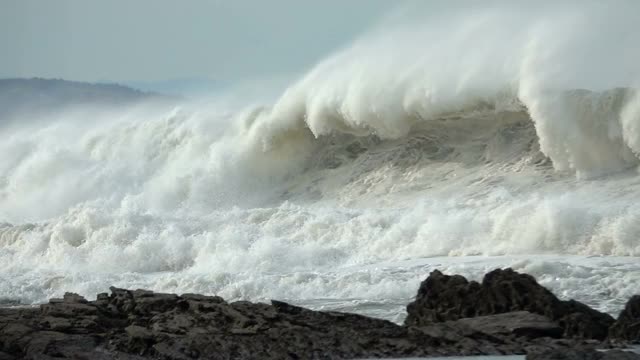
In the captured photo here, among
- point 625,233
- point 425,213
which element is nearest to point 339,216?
point 425,213

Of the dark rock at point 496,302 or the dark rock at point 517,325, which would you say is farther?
the dark rock at point 496,302

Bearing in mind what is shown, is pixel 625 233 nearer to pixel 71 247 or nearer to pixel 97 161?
pixel 71 247

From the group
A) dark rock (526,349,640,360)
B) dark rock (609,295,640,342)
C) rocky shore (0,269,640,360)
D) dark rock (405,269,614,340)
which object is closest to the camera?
dark rock (526,349,640,360)

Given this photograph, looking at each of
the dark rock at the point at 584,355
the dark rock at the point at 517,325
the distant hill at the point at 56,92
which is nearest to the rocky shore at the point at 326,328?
the dark rock at the point at 517,325

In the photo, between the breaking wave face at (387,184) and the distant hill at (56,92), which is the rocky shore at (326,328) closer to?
the breaking wave face at (387,184)

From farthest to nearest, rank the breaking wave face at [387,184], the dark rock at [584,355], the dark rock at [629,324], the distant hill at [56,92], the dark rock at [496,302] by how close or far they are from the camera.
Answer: the distant hill at [56,92]
the breaking wave face at [387,184]
the dark rock at [496,302]
the dark rock at [629,324]
the dark rock at [584,355]

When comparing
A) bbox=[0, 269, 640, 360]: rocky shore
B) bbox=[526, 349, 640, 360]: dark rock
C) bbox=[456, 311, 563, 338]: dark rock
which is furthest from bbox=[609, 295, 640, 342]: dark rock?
bbox=[526, 349, 640, 360]: dark rock

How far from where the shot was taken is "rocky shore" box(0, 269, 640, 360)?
1189 centimetres

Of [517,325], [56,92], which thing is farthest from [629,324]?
[56,92]

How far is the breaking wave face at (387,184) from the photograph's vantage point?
18672 mm

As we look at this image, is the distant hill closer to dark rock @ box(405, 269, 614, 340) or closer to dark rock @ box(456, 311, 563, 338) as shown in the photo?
dark rock @ box(405, 269, 614, 340)

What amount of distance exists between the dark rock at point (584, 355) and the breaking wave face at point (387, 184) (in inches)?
159

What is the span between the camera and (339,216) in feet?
73.5

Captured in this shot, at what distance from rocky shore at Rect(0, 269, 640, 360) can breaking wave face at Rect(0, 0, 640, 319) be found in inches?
74.5
